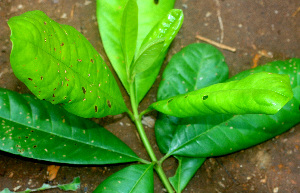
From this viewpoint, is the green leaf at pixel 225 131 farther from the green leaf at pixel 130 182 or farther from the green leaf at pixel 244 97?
the green leaf at pixel 244 97

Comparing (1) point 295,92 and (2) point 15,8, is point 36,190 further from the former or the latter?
(1) point 295,92

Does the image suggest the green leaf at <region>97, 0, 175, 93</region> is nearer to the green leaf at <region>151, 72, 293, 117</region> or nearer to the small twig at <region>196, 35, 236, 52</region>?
the small twig at <region>196, 35, 236, 52</region>

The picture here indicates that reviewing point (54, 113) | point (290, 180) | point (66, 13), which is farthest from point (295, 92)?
point (66, 13)

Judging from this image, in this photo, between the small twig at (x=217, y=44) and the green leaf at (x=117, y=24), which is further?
the small twig at (x=217, y=44)

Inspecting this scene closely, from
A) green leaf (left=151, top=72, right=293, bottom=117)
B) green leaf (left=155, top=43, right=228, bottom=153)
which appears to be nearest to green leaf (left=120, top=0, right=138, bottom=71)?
green leaf (left=155, top=43, right=228, bottom=153)

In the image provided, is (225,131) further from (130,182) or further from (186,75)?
(130,182)

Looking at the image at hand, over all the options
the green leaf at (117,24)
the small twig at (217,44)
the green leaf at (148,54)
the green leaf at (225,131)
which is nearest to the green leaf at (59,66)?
the green leaf at (148,54)
